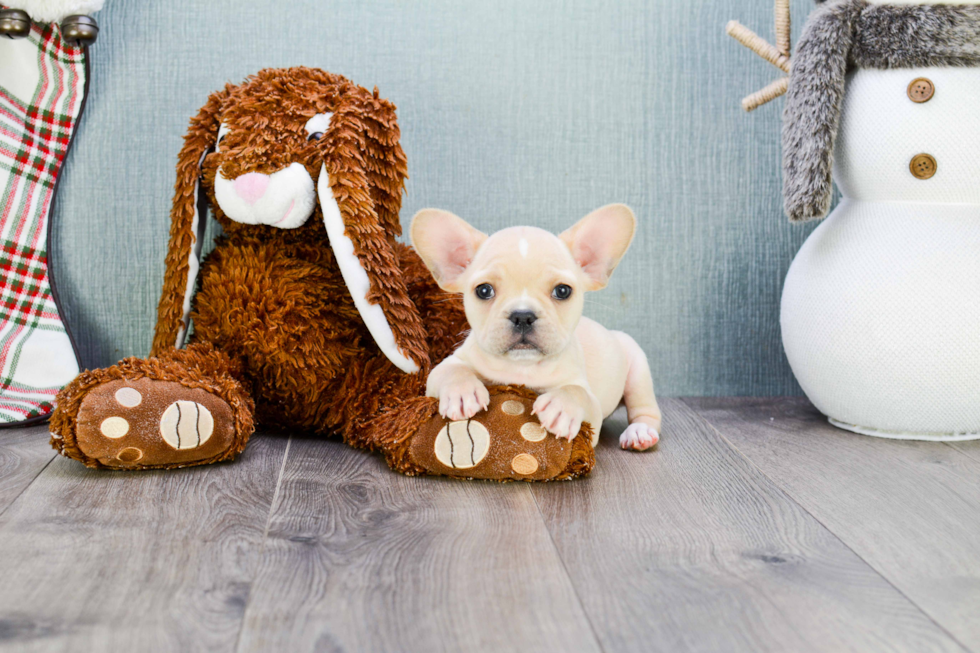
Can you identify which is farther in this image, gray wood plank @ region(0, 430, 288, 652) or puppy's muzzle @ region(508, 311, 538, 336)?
puppy's muzzle @ region(508, 311, 538, 336)

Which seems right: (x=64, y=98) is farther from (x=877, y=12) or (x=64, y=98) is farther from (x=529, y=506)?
(x=877, y=12)

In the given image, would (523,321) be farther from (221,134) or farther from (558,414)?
(221,134)

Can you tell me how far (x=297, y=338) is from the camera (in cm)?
113

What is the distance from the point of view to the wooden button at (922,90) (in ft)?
3.73

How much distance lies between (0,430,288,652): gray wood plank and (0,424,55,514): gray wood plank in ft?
0.06

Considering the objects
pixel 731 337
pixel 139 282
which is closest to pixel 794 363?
pixel 731 337

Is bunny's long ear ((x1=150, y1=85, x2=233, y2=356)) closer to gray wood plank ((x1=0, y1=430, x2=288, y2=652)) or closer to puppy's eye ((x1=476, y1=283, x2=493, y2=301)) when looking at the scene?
gray wood plank ((x1=0, y1=430, x2=288, y2=652))

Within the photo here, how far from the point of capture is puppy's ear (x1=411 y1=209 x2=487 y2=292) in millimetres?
1007

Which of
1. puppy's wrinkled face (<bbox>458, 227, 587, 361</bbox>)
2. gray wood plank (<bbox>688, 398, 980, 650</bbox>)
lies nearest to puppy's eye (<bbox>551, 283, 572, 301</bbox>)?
puppy's wrinkled face (<bbox>458, 227, 587, 361</bbox>)

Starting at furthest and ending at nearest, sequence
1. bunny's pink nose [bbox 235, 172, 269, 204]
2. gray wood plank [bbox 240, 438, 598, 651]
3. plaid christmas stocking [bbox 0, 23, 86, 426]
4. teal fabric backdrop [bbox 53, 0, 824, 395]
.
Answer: teal fabric backdrop [bbox 53, 0, 824, 395] → plaid christmas stocking [bbox 0, 23, 86, 426] → bunny's pink nose [bbox 235, 172, 269, 204] → gray wood plank [bbox 240, 438, 598, 651]

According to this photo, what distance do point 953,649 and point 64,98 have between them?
1380mm

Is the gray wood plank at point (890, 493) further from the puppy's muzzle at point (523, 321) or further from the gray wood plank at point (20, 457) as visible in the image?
the gray wood plank at point (20, 457)

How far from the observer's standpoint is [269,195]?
3.52 feet

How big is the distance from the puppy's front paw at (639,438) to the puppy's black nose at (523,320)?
1.00 feet
